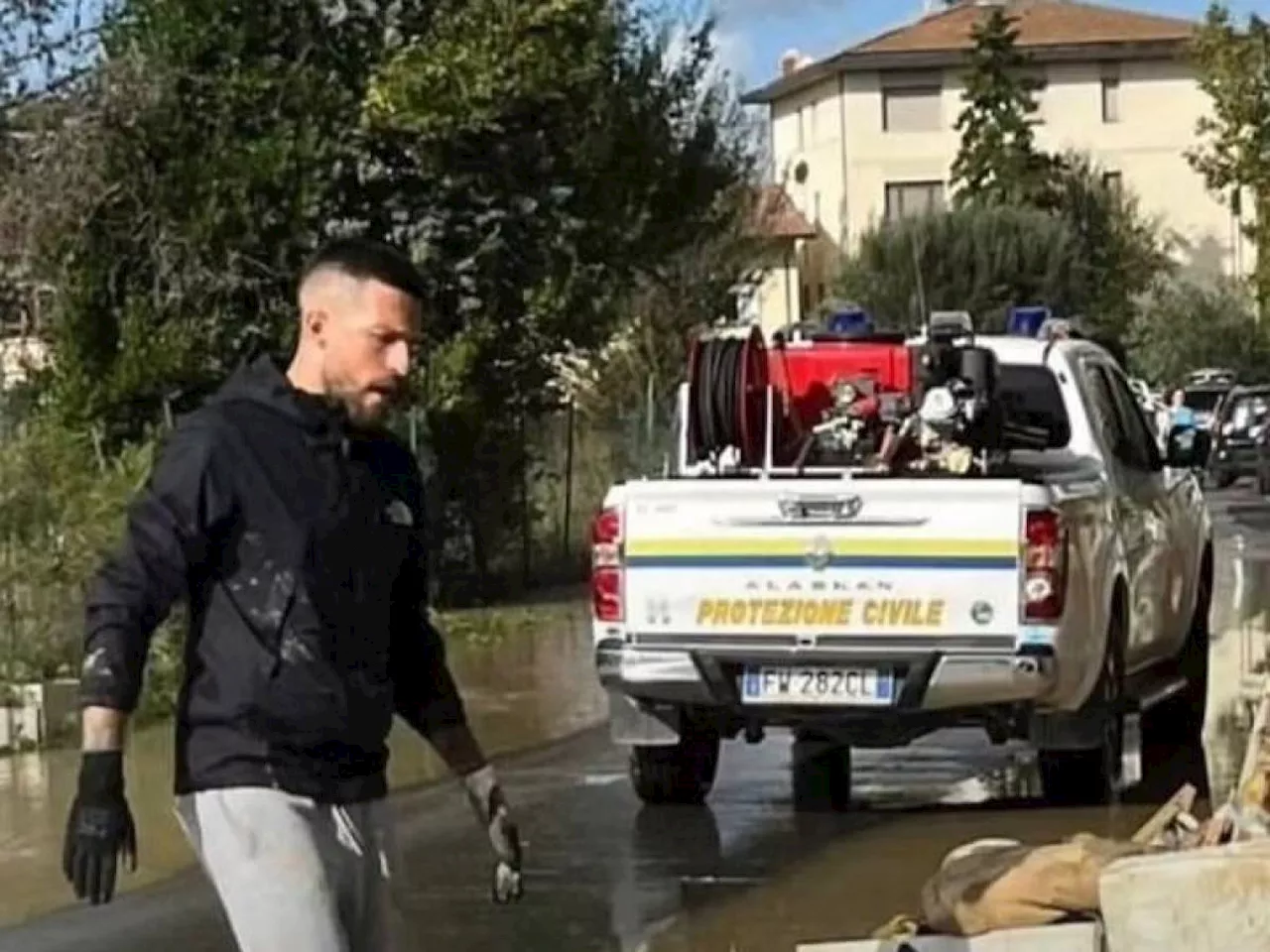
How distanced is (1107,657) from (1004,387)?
169 cm

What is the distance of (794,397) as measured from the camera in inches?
523

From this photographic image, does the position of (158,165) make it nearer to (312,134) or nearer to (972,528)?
(312,134)

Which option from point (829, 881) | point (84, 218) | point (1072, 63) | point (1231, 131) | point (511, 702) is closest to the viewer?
point (829, 881)

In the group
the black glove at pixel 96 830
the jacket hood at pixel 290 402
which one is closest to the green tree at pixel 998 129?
the jacket hood at pixel 290 402

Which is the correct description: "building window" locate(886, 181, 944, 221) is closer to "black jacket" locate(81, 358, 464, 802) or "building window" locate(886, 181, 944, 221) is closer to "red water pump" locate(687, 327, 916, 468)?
"red water pump" locate(687, 327, 916, 468)

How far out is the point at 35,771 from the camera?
13.7m

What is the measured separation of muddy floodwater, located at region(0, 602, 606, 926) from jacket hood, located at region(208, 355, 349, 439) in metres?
5.11

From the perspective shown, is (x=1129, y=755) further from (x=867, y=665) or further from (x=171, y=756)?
(x=171, y=756)

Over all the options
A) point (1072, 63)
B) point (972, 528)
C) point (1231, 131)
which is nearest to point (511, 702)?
point (972, 528)

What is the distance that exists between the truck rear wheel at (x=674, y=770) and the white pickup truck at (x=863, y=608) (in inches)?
16.4

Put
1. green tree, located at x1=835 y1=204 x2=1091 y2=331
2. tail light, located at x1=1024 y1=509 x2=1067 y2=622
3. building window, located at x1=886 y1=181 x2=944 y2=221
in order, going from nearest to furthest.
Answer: tail light, located at x1=1024 y1=509 x2=1067 y2=622 → green tree, located at x1=835 y1=204 x2=1091 y2=331 → building window, located at x1=886 y1=181 x2=944 y2=221

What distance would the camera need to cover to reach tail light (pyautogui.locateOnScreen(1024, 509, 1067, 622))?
36.0ft

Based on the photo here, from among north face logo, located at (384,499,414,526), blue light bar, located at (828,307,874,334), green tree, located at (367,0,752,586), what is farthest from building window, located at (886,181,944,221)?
north face logo, located at (384,499,414,526)

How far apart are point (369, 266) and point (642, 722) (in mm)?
6663
